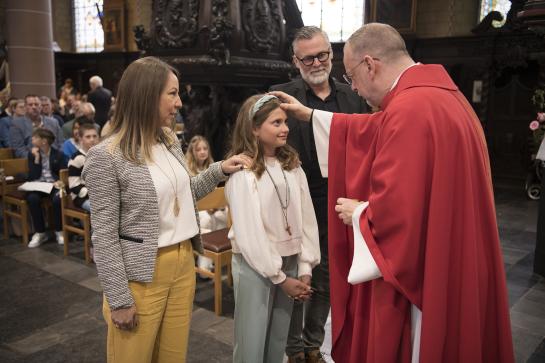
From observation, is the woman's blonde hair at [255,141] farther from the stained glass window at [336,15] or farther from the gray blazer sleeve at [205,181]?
the stained glass window at [336,15]

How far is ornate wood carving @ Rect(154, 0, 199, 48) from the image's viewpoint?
4.31m

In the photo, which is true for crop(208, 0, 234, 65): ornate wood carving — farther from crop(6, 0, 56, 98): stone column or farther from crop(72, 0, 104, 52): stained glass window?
crop(72, 0, 104, 52): stained glass window

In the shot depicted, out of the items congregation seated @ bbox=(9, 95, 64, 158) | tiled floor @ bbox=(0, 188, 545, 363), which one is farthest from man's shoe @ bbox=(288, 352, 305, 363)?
congregation seated @ bbox=(9, 95, 64, 158)

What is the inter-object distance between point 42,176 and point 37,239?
68 cm

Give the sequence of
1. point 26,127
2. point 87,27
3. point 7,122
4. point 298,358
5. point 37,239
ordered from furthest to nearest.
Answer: point 87,27, point 7,122, point 26,127, point 37,239, point 298,358

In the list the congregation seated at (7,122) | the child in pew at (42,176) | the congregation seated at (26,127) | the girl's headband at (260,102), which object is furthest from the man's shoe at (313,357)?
the congregation seated at (7,122)

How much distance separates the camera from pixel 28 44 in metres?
Answer: 8.80

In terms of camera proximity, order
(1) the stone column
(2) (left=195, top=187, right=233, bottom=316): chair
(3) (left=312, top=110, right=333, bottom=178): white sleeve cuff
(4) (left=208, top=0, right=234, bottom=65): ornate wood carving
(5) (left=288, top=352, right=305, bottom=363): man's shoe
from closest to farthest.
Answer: (3) (left=312, top=110, right=333, bottom=178): white sleeve cuff, (5) (left=288, top=352, right=305, bottom=363): man's shoe, (2) (left=195, top=187, right=233, bottom=316): chair, (4) (left=208, top=0, right=234, bottom=65): ornate wood carving, (1) the stone column

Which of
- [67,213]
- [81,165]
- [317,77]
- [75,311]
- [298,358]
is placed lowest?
[75,311]

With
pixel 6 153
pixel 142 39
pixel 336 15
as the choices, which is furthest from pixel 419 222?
pixel 336 15

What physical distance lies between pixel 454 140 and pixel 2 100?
10.4 meters

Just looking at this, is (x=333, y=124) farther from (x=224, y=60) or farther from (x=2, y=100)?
(x=2, y=100)

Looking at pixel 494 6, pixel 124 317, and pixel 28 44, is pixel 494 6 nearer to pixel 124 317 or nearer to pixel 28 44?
pixel 28 44

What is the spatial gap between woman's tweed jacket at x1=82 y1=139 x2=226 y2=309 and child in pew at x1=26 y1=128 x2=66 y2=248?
12.7 ft
